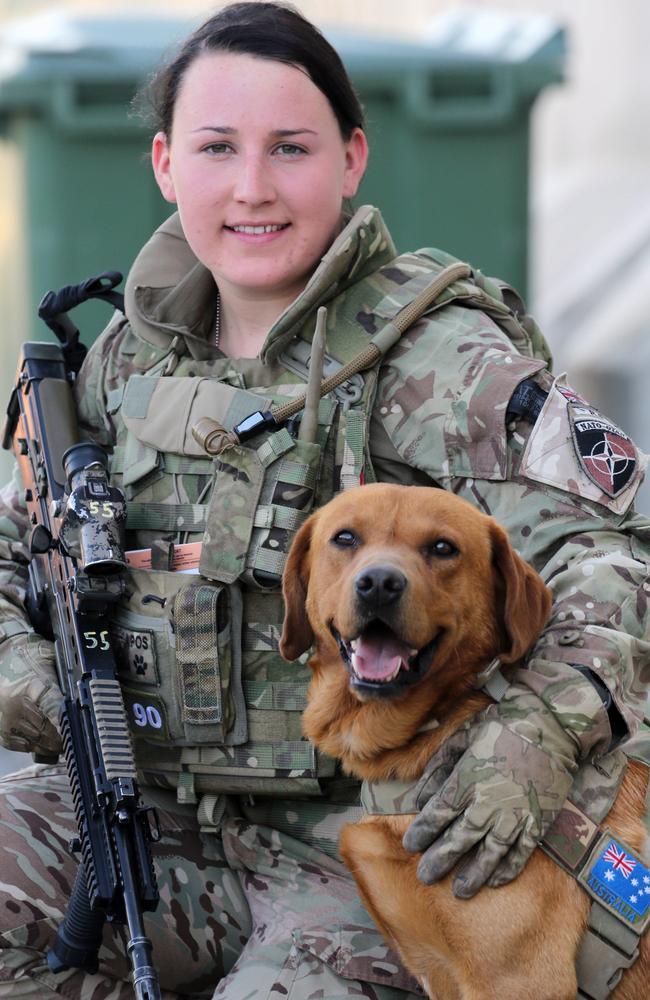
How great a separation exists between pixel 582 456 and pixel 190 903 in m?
1.09

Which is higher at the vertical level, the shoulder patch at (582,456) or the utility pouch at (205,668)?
the shoulder patch at (582,456)

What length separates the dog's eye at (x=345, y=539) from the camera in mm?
2445

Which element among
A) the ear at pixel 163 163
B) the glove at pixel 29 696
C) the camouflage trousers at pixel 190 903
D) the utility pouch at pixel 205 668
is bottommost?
the camouflage trousers at pixel 190 903

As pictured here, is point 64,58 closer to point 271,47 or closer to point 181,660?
point 271,47

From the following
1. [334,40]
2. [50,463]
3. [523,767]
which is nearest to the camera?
[523,767]

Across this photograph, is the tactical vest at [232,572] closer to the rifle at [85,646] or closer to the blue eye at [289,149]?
the rifle at [85,646]

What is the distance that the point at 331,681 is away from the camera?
8.34 ft

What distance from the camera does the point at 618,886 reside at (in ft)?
7.61

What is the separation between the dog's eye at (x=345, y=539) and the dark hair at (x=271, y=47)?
904 millimetres

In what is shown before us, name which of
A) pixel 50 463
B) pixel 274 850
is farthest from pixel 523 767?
pixel 50 463

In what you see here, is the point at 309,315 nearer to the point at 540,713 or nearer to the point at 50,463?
the point at 50,463

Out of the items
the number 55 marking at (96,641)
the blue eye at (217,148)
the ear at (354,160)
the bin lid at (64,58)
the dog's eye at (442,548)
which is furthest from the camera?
the bin lid at (64,58)

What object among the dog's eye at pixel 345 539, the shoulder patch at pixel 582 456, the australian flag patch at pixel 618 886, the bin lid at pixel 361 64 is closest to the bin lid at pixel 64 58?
the bin lid at pixel 361 64

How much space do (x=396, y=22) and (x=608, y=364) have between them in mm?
5080
